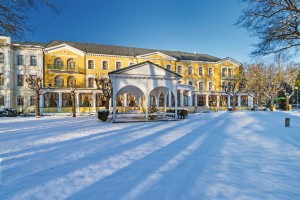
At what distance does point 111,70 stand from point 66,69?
7.64 m

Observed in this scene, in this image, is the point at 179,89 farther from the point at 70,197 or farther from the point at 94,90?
the point at 70,197

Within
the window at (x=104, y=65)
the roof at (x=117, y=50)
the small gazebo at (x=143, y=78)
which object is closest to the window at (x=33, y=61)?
the roof at (x=117, y=50)

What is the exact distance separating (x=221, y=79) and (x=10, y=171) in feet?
139

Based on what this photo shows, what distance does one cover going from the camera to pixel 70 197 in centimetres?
358

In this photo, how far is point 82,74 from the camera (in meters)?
34.4

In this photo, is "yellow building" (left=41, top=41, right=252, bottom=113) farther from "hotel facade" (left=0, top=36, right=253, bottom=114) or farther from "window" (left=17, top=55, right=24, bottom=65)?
"window" (left=17, top=55, right=24, bottom=65)

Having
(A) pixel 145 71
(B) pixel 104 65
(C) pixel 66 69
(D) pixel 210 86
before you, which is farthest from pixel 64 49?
(D) pixel 210 86

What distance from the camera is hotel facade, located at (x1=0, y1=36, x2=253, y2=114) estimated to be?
30188 millimetres

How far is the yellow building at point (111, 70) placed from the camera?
105 feet

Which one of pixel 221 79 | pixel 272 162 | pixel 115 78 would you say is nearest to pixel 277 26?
pixel 272 162

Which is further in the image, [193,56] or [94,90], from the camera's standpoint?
[193,56]

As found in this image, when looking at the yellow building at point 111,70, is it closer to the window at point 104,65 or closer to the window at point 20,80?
the window at point 104,65

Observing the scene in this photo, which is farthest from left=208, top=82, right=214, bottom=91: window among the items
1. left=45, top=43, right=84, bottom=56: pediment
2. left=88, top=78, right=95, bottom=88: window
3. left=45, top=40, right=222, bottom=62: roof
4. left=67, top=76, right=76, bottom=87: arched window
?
left=67, top=76, right=76, bottom=87: arched window

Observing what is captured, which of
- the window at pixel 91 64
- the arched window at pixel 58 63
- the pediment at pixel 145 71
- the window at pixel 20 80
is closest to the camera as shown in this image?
the pediment at pixel 145 71
